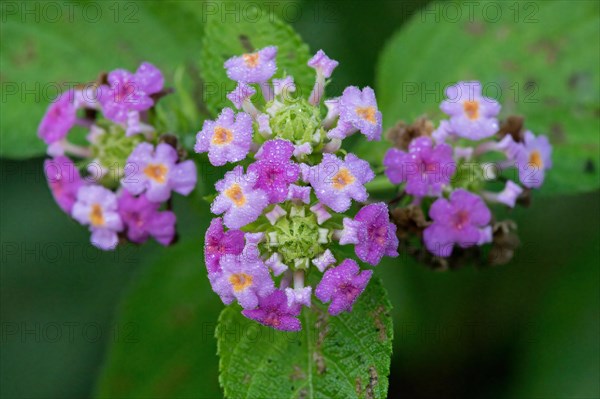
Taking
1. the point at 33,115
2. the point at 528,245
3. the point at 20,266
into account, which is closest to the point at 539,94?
the point at 528,245

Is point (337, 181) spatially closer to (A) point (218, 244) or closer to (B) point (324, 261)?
(B) point (324, 261)

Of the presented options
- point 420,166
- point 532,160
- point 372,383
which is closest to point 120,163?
point 420,166

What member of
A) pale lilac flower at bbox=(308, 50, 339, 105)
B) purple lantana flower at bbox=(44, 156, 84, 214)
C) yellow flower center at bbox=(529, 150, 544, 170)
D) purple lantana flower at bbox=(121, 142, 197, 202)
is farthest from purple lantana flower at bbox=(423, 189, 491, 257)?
purple lantana flower at bbox=(44, 156, 84, 214)

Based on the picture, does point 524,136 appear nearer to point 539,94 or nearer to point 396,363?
point 539,94

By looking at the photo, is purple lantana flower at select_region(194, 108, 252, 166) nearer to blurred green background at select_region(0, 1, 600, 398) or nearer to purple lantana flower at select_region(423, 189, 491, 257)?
purple lantana flower at select_region(423, 189, 491, 257)

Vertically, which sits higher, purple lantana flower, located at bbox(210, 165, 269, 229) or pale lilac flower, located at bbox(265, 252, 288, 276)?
purple lantana flower, located at bbox(210, 165, 269, 229)

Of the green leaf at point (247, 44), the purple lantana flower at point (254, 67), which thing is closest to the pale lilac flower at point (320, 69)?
the purple lantana flower at point (254, 67)
